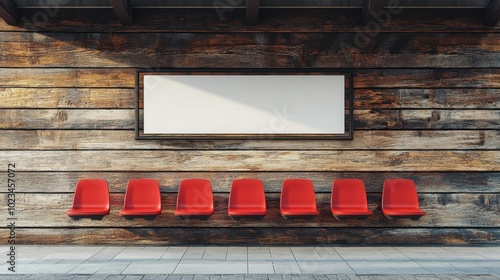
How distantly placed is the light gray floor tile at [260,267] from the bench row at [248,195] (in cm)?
101

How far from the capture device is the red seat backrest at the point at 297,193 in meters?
7.09

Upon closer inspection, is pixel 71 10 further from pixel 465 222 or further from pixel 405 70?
pixel 465 222

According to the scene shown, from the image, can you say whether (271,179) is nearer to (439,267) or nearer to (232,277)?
(232,277)

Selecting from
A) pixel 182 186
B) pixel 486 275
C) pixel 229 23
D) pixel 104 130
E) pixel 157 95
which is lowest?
pixel 486 275

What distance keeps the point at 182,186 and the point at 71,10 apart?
269 centimetres

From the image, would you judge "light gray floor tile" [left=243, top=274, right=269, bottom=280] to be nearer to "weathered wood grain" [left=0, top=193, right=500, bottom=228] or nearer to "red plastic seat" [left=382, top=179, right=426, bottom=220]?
"weathered wood grain" [left=0, top=193, right=500, bottom=228]

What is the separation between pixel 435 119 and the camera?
24.0 ft

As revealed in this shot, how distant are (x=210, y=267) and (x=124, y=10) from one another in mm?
3260

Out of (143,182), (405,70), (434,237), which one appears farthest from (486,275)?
(143,182)

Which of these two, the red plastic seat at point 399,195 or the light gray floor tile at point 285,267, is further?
the red plastic seat at point 399,195

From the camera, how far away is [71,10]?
7.30 meters

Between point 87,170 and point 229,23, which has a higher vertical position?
point 229,23

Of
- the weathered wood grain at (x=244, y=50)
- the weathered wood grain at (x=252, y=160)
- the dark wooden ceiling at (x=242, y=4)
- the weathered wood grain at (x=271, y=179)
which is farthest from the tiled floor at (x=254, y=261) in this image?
the dark wooden ceiling at (x=242, y=4)

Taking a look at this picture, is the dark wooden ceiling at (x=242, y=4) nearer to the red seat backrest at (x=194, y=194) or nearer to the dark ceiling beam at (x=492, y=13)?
the dark ceiling beam at (x=492, y=13)
